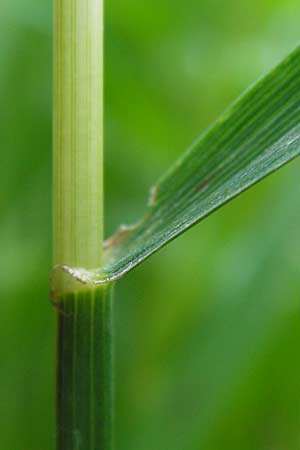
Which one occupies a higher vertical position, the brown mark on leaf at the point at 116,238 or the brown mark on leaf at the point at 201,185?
the brown mark on leaf at the point at 201,185

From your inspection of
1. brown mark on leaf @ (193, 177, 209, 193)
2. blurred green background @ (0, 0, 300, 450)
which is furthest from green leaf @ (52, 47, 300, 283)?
blurred green background @ (0, 0, 300, 450)

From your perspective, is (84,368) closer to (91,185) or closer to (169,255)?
(91,185)

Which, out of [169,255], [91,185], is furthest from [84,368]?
[169,255]

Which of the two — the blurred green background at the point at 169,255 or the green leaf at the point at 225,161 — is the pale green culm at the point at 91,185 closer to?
the green leaf at the point at 225,161

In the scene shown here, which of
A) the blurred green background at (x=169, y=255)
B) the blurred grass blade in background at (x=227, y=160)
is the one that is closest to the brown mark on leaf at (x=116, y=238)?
the blurred grass blade in background at (x=227, y=160)

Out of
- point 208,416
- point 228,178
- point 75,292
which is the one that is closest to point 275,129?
point 228,178

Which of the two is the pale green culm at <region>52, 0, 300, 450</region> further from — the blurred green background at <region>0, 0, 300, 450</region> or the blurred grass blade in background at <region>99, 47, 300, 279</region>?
the blurred green background at <region>0, 0, 300, 450</region>
